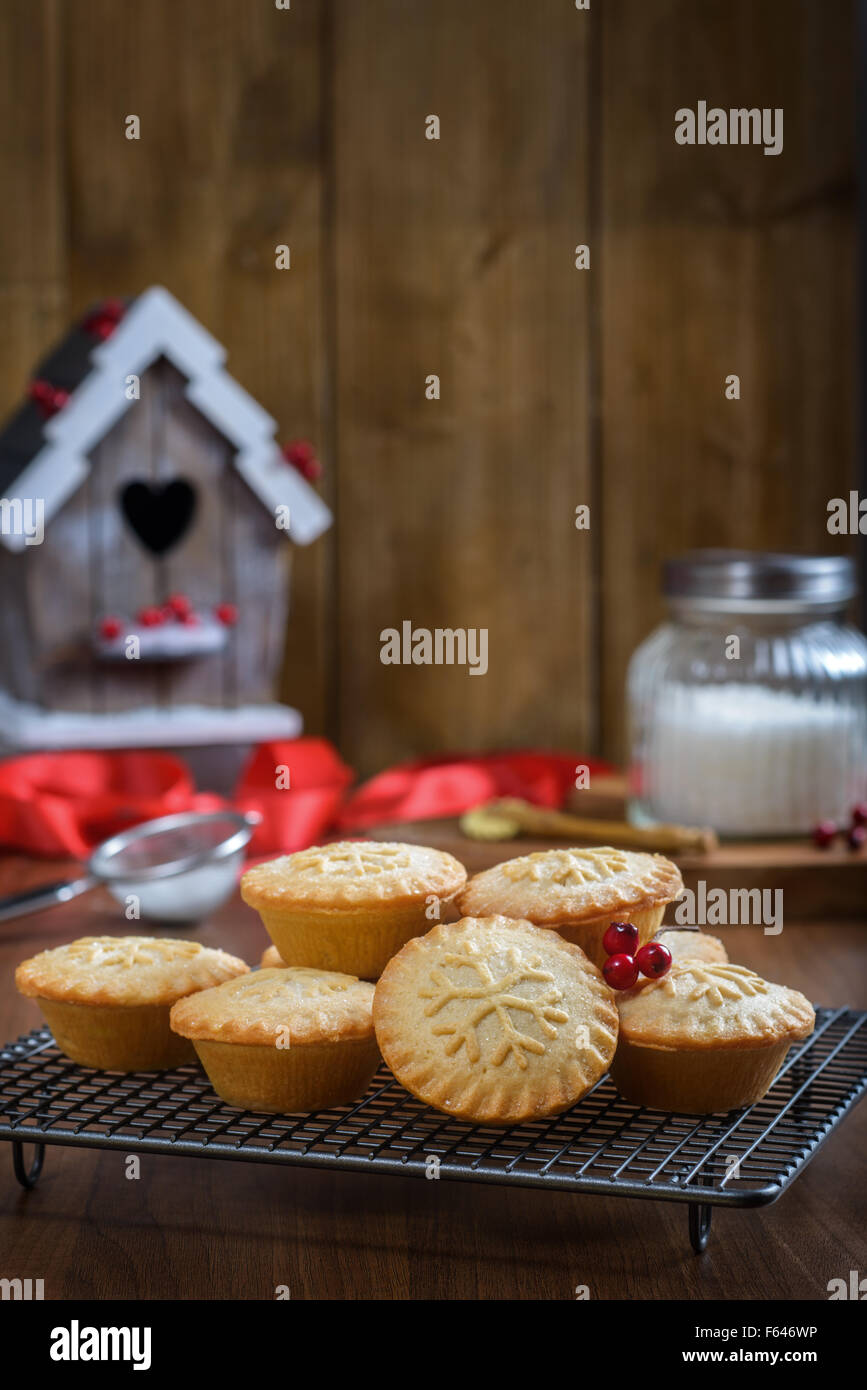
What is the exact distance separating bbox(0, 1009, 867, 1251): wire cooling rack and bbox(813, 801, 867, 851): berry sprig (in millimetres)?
543

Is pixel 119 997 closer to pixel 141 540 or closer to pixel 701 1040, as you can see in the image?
pixel 701 1040

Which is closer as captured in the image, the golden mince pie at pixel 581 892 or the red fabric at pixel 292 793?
the golden mince pie at pixel 581 892

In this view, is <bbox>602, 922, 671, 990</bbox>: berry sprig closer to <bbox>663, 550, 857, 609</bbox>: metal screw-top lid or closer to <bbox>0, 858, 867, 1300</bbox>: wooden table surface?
<bbox>0, 858, 867, 1300</bbox>: wooden table surface

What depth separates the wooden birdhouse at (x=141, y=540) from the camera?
1601 mm

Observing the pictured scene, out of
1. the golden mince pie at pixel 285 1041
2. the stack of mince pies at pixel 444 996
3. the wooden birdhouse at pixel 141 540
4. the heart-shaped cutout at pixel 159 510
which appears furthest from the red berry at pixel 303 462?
the golden mince pie at pixel 285 1041

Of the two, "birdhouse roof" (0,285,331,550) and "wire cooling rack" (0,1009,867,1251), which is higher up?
"birdhouse roof" (0,285,331,550)

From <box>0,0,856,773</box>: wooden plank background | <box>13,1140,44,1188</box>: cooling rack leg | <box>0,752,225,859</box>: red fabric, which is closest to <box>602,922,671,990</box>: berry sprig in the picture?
<box>13,1140,44,1188</box>: cooling rack leg

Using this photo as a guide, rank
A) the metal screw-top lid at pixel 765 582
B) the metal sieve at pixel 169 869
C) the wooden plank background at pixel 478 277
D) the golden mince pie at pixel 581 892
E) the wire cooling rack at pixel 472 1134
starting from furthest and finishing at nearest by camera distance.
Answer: the wooden plank background at pixel 478 277
the metal screw-top lid at pixel 765 582
the metal sieve at pixel 169 869
the golden mince pie at pixel 581 892
the wire cooling rack at pixel 472 1134

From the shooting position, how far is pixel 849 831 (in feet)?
4.64

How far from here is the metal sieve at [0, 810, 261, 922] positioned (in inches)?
50.3

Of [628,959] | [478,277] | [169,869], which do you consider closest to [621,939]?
[628,959]

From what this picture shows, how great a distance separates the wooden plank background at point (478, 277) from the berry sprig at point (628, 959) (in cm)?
117

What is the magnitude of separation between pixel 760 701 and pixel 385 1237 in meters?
0.79

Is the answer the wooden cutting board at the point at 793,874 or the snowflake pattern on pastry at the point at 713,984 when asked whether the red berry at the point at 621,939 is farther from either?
the wooden cutting board at the point at 793,874
